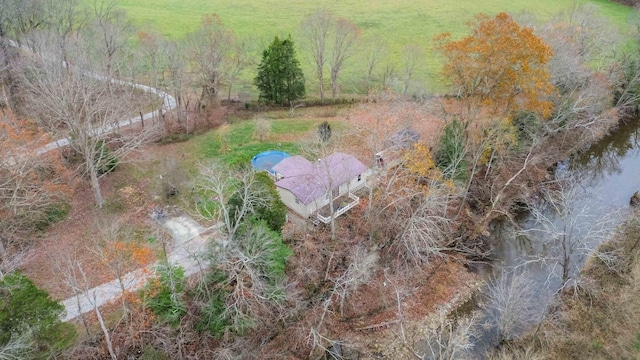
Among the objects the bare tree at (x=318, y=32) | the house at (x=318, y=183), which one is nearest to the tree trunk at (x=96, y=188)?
the house at (x=318, y=183)

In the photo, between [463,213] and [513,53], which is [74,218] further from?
[513,53]

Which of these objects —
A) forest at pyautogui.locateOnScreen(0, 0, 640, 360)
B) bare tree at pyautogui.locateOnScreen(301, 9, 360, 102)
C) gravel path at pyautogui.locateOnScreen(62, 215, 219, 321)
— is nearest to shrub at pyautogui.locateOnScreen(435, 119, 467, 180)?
forest at pyautogui.locateOnScreen(0, 0, 640, 360)

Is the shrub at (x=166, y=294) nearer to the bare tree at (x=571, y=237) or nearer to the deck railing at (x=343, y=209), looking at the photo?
the deck railing at (x=343, y=209)

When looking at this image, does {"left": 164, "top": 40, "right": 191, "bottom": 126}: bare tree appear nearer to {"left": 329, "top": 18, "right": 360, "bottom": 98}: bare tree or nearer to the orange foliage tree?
{"left": 329, "top": 18, "right": 360, "bottom": 98}: bare tree

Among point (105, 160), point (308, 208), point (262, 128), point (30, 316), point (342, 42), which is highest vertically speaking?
point (342, 42)

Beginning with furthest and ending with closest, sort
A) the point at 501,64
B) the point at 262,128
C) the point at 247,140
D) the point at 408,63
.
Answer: the point at 408,63 → the point at 247,140 → the point at 262,128 → the point at 501,64

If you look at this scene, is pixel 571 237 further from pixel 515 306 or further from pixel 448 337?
pixel 448 337

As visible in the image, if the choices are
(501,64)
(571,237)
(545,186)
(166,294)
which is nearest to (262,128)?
(501,64)
